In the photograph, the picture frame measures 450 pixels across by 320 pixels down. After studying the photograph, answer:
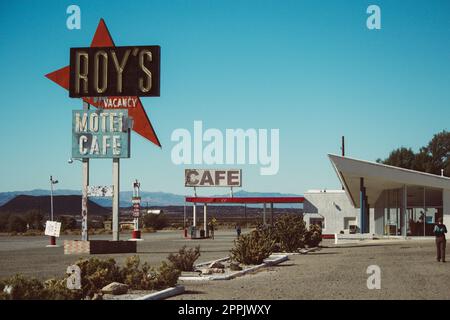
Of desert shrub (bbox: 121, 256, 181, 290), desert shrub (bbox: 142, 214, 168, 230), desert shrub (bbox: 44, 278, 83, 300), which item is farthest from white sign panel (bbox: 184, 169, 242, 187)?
desert shrub (bbox: 44, 278, 83, 300)

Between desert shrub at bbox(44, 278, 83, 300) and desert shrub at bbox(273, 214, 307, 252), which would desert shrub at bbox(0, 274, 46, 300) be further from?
desert shrub at bbox(273, 214, 307, 252)

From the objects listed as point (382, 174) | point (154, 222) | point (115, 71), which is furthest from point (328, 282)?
point (154, 222)

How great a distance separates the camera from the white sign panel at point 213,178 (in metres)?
76.7

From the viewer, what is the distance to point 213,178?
255 feet

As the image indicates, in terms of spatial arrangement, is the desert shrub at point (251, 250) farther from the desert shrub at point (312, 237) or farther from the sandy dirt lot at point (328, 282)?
the desert shrub at point (312, 237)

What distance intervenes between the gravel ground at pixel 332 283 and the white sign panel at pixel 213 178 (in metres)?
51.6

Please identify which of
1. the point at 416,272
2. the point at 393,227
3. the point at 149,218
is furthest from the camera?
the point at 149,218

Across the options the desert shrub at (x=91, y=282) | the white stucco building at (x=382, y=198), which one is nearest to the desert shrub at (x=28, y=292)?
the desert shrub at (x=91, y=282)

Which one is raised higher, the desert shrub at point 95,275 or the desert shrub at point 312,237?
the desert shrub at point 95,275

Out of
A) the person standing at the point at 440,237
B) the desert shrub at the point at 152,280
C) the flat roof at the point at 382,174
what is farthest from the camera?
the flat roof at the point at 382,174

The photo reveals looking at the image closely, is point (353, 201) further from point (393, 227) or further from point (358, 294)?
point (358, 294)
